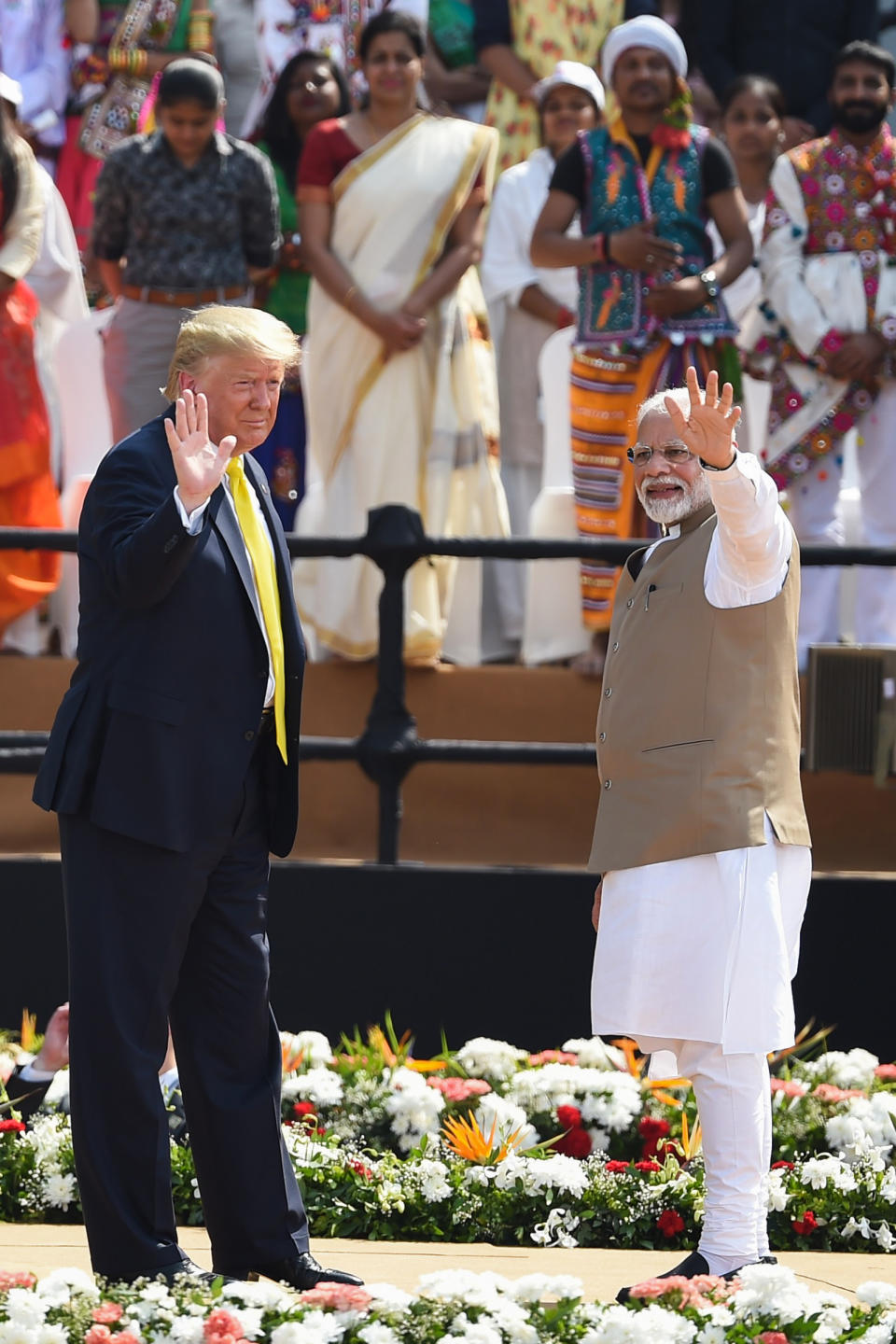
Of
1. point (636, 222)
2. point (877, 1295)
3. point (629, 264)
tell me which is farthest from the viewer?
point (636, 222)

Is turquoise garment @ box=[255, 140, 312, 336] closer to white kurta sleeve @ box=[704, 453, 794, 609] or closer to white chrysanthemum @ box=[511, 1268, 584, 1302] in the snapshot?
white kurta sleeve @ box=[704, 453, 794, 609]

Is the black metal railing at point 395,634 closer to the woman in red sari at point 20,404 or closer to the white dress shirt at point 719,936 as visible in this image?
the woman in red sari at point 20,404

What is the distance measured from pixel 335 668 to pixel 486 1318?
383 centimetres

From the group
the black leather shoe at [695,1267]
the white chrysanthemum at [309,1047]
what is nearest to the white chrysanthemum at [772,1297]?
the black leather shoe at [695,1267]

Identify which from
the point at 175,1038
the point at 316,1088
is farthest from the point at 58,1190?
the point at 175,1038

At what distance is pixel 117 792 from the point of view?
3.60 m

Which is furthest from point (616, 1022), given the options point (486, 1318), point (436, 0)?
point (436, 0)

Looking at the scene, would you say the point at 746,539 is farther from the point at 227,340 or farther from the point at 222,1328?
the point at 222,1328

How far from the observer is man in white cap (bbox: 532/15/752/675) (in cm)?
664

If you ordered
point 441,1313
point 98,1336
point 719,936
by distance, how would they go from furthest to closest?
point 719,936 → point 441,1313 → point 98,1336

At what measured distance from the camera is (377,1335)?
127 inches

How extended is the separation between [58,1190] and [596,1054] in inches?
53.1

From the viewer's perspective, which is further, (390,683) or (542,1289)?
(390,683)

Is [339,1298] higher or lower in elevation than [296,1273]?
higher
